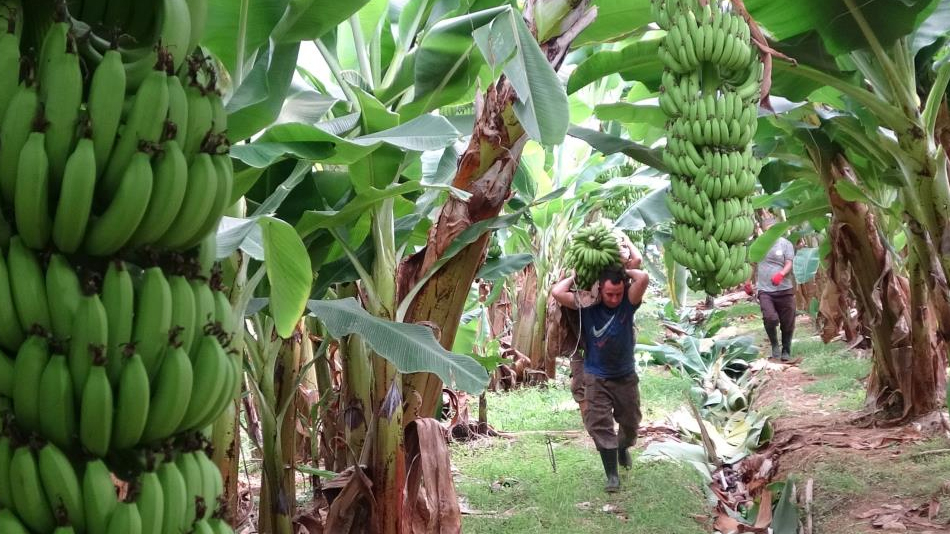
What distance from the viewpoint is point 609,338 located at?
181 inches

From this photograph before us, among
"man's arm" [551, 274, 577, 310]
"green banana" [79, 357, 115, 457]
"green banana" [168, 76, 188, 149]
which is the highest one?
"green banana" [168, 76, 188, 149]

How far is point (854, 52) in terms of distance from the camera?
A: 3.54 metres

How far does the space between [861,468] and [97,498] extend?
14.2ft

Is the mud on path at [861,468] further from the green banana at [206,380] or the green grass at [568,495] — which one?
the green banana at [206,380]

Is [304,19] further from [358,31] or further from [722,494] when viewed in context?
[722,494]

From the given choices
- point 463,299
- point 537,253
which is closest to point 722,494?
point 463,299

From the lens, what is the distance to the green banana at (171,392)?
108 centimetres

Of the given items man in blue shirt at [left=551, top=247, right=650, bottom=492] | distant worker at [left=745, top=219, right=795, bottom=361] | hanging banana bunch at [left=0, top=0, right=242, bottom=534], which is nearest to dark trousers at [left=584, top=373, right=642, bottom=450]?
man in blue shirt at [left=551, top=247, right=650, bottom=492]

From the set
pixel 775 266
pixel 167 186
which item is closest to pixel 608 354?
pixel 167 186

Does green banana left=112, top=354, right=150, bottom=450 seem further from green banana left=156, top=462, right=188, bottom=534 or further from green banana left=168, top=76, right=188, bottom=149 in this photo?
green banana left=168, top=76, right=188, bottom=149

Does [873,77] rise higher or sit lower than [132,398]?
higher

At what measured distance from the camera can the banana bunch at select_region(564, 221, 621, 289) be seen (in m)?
4.40

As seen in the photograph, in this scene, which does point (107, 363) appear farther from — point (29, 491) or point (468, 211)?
point (468, 211)

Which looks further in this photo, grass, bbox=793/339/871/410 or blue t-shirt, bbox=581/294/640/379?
grass, bbox=793/339/871/410
